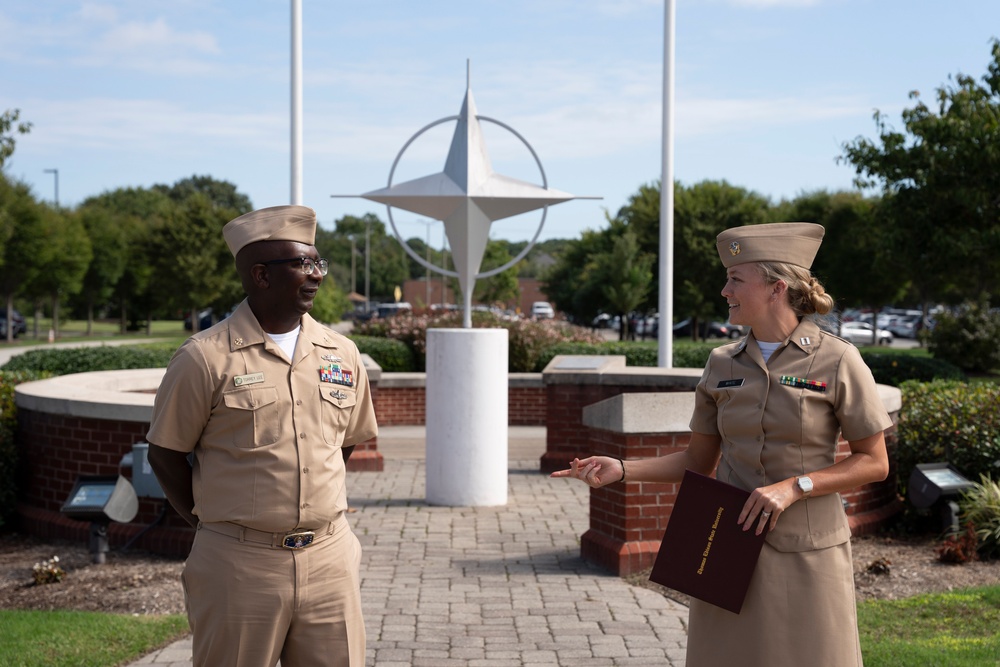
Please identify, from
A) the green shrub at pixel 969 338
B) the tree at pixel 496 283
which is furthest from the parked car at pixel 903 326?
the green shrub at pixel 969 338

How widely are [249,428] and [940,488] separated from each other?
19.5 ft

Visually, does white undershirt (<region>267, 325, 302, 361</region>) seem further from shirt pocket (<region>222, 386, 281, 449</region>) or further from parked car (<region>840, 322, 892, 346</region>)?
parked car (<region>840, 322, 892, 346</region>)

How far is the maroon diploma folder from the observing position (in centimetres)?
Result: 313

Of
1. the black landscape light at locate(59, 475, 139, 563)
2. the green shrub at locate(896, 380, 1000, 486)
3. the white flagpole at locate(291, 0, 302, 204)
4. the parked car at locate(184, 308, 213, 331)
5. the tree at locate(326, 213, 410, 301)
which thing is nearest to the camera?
the black landscape light at locate(59, 475, 139, 563)

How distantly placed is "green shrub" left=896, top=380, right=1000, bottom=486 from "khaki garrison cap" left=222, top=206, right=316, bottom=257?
21.2ft

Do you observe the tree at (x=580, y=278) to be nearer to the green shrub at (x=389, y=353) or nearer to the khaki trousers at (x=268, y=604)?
the green shrub at (x=389, y=353)

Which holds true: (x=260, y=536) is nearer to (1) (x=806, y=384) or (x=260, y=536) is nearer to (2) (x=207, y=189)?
(1) (x=806, y=384)

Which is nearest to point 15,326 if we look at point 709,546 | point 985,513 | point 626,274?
point 626,274

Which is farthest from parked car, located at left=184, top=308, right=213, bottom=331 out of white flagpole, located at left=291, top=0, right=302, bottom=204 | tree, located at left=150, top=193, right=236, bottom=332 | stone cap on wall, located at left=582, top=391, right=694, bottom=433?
stone cap on wall, located at left=582, top=391, right=694, bottom=433

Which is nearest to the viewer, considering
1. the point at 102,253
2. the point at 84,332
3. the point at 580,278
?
the point at 580,278

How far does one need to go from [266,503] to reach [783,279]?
1711 mm

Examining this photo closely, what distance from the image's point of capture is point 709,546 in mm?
3225

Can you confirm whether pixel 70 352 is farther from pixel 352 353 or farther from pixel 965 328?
pixel 965 328

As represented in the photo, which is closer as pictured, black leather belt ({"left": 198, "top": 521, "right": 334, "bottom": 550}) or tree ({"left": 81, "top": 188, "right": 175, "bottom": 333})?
black leather belt ({"left": 198, "top": 521, "right": 334, "bottom": 550})
